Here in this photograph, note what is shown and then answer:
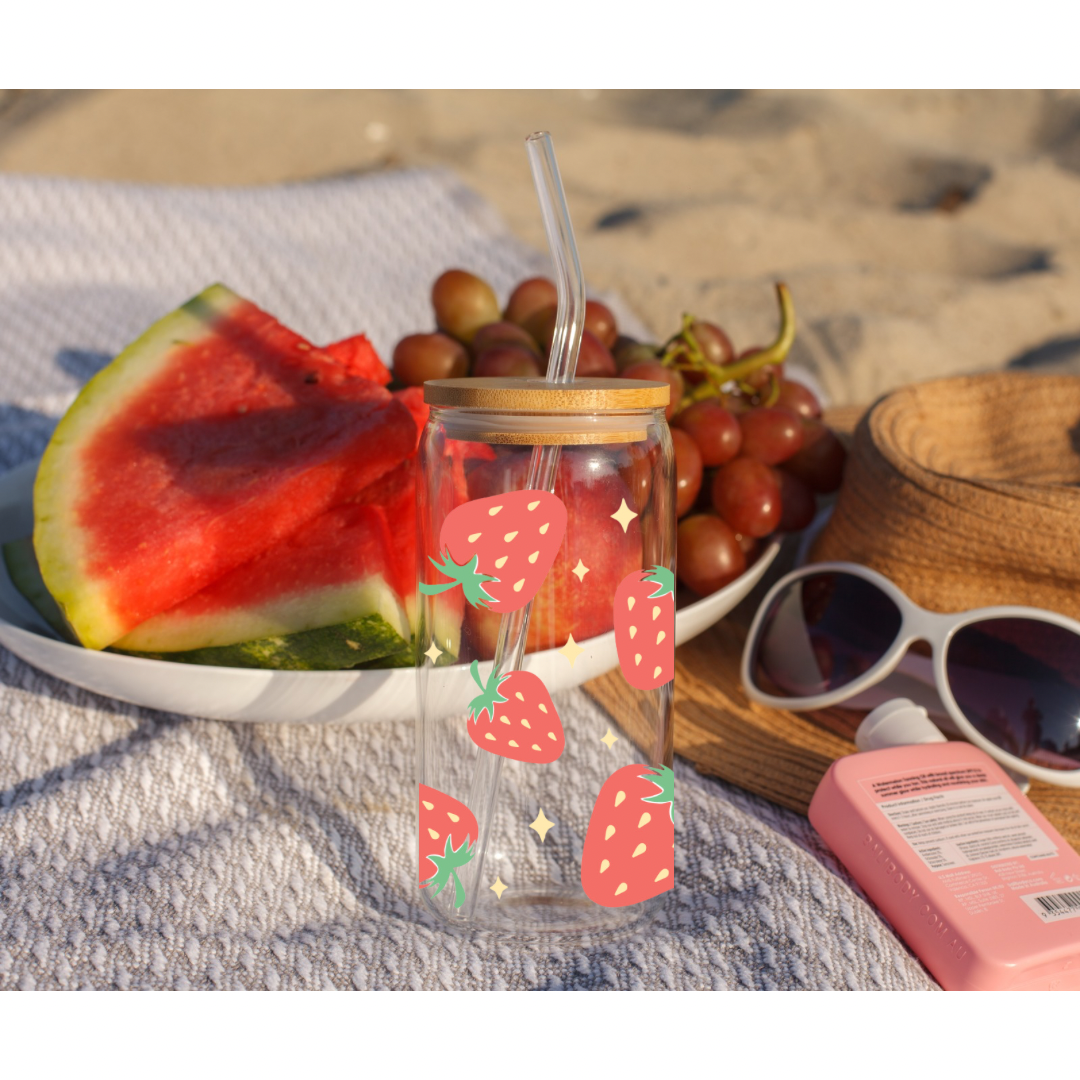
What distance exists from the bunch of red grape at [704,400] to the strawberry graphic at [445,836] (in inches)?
14.9

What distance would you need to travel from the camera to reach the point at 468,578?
0.57 metres

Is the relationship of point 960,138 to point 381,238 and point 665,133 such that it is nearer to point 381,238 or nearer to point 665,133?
point 665,133

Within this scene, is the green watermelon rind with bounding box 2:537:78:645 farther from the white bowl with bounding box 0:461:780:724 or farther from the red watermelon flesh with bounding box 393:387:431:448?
the red watermelon flesh with bounding box 393:387:431:448

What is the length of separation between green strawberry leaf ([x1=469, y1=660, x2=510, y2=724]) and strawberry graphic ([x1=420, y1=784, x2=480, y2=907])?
72 mm

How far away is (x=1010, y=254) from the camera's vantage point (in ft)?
9.18

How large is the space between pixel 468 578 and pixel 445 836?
0.58 feet

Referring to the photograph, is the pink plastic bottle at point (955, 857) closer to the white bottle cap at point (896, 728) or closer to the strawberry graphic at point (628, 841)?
the white bottle cap at point (896, 728)

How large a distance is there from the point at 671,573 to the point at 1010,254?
267 centimetres

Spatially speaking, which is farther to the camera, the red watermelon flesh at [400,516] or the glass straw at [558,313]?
the red watermelon flesh at [400,516]

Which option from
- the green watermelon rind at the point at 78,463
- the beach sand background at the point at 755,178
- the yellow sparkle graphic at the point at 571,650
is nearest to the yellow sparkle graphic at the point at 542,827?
the yellow sparkle graphic at the point at 571,650

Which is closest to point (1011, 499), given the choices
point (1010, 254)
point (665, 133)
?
point (1010, 254)

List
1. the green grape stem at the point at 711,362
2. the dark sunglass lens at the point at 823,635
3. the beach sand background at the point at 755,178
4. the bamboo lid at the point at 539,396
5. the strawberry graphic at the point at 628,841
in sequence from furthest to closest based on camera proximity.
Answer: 1. the beach sand background at the point at 755,178
2. the green grape stem at the point at 711,362
3. the dark sunglass lens at the point at 823,635
4. the strawberry graphic at the point at 628,841
5. the bamboo lid at the point at 539,396

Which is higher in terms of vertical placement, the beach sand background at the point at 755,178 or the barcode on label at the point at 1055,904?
the barcode on label at the point at 1055,904

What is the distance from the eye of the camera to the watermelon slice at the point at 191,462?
0.73 metres
